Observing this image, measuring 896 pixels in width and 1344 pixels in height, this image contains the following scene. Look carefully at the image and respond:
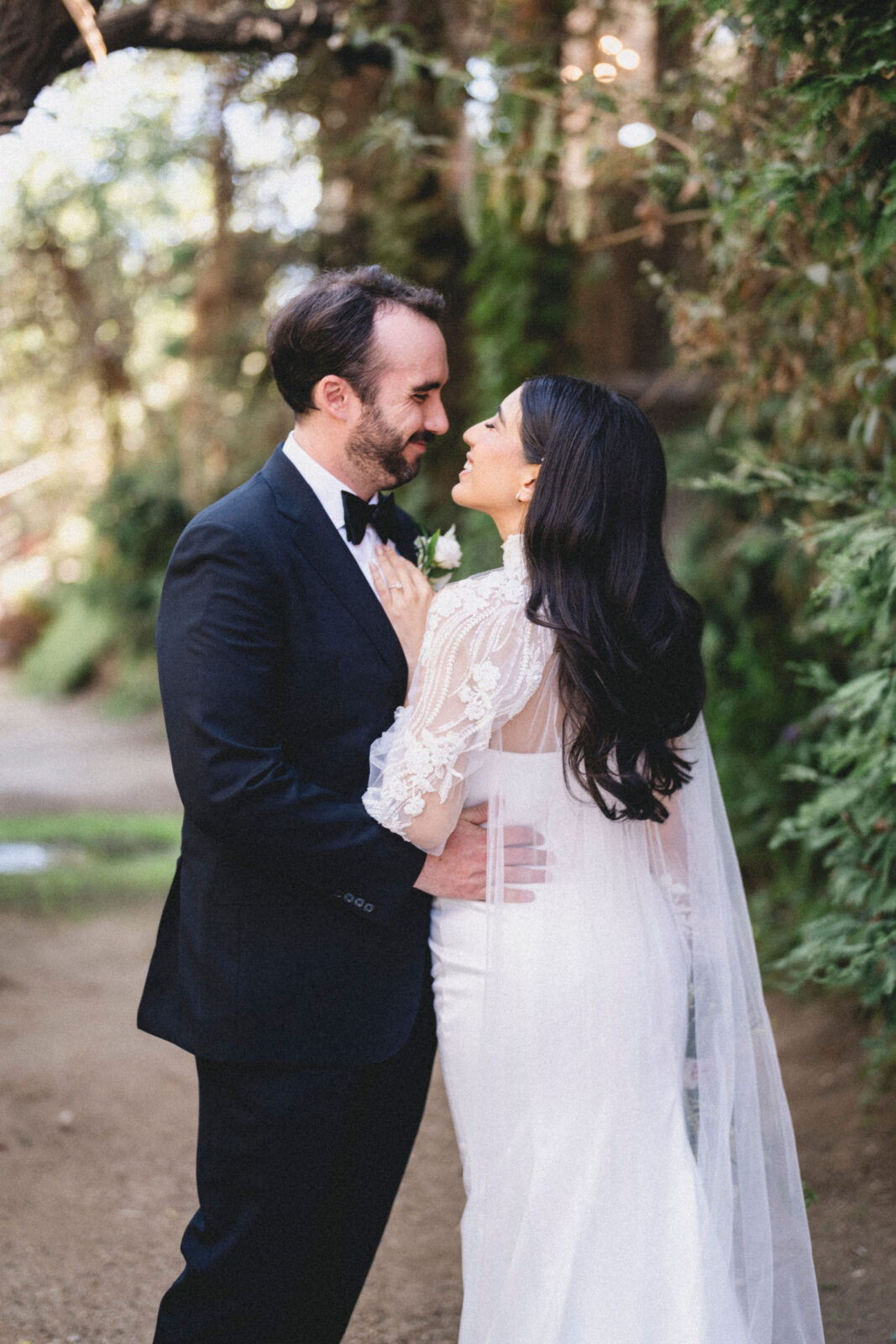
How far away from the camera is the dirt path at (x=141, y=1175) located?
10.3 ft

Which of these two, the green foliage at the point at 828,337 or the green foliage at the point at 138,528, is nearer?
the green foliage at the point at 828,337

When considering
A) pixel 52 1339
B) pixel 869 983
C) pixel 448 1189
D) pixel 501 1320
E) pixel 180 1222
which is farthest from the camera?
pixel 448 1189

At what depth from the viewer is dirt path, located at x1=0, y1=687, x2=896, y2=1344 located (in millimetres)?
3143

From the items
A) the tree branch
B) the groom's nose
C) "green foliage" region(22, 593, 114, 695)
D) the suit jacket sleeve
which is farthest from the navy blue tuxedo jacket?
"green foliage" region(22, 593, 114, 695)

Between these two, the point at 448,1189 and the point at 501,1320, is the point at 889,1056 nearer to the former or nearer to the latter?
the point at 448,1189

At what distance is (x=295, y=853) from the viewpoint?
85.0 inches

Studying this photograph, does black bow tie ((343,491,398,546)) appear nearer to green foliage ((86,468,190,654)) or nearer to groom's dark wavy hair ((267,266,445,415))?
groom's dark wavy hair ((267,266,445,415))

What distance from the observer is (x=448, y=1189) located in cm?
394

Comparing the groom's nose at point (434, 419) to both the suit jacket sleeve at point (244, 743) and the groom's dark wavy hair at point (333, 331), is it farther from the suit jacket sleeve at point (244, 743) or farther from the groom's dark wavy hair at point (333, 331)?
the suit jacket sleeve at point (244, 743)

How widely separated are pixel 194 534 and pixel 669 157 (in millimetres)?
2587

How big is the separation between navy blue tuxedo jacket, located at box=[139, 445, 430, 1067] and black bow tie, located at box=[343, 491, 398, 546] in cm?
6

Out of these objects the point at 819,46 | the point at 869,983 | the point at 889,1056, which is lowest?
the point at 889,1056

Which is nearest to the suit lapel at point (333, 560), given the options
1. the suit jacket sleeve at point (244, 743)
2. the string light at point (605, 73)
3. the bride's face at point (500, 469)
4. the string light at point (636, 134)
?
the suit jacket sleeve at point (244, 743)

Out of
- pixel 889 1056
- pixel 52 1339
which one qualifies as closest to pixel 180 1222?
pixel 52 1339
